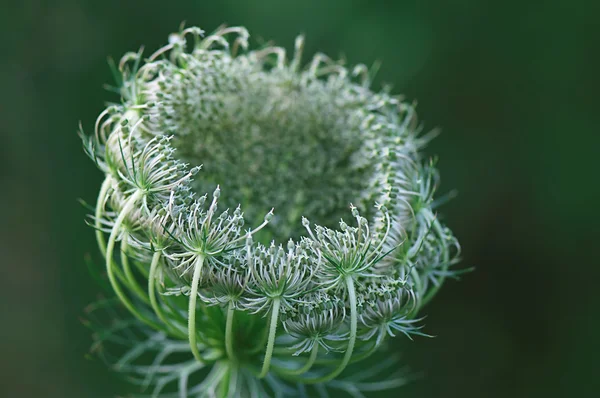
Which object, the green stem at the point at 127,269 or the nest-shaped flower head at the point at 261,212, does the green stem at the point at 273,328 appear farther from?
the green stem at the point at 127,269

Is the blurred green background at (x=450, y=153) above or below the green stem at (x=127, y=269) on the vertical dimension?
above

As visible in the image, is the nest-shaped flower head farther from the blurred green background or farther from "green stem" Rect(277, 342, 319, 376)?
the blurred green background

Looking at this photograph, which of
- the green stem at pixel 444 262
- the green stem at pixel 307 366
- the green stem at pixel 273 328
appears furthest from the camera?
the green stem at pixel 444 262

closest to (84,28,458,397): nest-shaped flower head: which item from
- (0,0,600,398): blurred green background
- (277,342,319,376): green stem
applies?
(277,342,319,376): green stem

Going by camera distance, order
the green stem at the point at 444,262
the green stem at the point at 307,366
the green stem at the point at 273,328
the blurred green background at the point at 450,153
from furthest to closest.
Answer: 1. the blurred green background at the point at 450,153
2. the green stem at the point at 444,262
3. the green stem at the point at 307,366
4. the green stem at the point at 273,328

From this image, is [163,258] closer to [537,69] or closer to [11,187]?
[11,187]

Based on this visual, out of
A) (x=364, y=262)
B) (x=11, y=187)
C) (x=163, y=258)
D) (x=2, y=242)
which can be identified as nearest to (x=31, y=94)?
(x=11, y=187)

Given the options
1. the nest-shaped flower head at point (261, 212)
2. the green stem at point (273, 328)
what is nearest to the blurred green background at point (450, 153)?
the nest-shaped flower head at point (261, 212)
